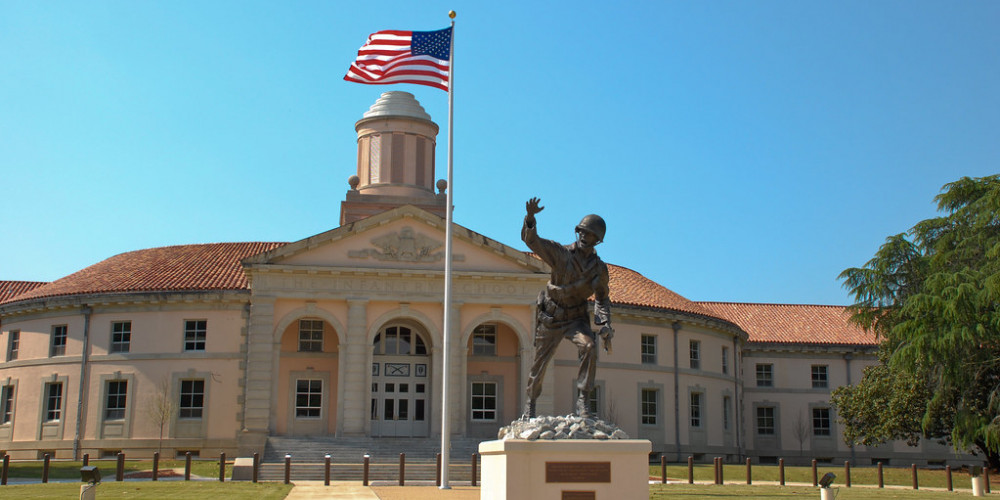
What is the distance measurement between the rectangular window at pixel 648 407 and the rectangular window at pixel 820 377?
1263cm

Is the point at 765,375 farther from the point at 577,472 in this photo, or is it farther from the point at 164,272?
the point at 577,472

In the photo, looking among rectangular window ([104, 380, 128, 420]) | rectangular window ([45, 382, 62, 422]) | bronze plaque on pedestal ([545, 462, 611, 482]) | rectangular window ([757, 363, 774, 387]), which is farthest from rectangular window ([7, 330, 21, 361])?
bronze plaque on pedestal ([545, 462, 611, 482])

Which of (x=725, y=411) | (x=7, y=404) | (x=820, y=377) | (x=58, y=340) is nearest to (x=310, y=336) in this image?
(x=58, y=340)

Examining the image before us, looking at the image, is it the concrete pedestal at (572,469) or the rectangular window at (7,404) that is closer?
the concrete pedestal at (572,469)

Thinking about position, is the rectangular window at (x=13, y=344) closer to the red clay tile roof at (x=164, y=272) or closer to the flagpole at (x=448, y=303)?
the red clay tile roof at (x=164, y=272)

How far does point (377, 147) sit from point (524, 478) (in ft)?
125

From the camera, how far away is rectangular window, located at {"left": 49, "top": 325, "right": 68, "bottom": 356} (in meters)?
45.8

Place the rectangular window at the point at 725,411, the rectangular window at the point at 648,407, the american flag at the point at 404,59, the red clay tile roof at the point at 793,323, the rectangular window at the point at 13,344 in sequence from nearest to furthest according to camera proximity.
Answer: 1. the american flag at the point at 404,59
2. the rectangular window at the point at 13,344
3. the rectangular window at the point at 648,407
4. the rectangular window at the point at 725,411
5. the red clay tile roof at the point at 793,323

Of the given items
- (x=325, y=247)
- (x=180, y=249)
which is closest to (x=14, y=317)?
(x=180, y=249)

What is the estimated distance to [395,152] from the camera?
1992 inches

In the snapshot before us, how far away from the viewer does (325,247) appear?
1606 inches

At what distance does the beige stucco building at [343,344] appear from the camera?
133ft

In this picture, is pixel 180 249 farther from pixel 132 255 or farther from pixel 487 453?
pixel 487 453

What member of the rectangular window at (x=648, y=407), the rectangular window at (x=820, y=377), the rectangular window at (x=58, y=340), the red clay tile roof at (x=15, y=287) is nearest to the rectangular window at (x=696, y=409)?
the rectangular window at (x=648, y=407)
